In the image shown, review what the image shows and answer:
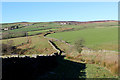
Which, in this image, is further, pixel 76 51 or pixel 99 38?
pixel 99 38

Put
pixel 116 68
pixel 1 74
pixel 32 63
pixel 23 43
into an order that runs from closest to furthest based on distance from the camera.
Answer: pixel 1 74 → pixel 32 63 → pixel 116 68 → pixel 23 43

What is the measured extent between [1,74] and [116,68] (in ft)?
29.7

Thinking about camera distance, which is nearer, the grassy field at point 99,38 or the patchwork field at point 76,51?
the patchwork field at point 76,51

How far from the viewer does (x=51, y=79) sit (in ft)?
33.6

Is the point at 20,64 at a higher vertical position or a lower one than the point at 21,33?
lower

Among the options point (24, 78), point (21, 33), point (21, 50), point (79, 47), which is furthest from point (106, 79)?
point (21, 33)

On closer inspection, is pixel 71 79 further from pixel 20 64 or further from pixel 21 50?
pixel 21 50

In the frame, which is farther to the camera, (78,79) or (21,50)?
(21,50)

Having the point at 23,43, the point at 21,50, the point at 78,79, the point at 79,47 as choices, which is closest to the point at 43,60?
the point at 78,79

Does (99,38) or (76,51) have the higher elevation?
(99,38)

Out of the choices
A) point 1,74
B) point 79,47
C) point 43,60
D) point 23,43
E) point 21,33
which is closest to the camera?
point 1,74

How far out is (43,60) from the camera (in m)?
13.7

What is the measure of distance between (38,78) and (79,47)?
19.9 metres

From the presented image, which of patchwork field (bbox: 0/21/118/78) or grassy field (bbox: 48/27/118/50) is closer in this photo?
patchwork field (bbox: 0/21/118/78)
